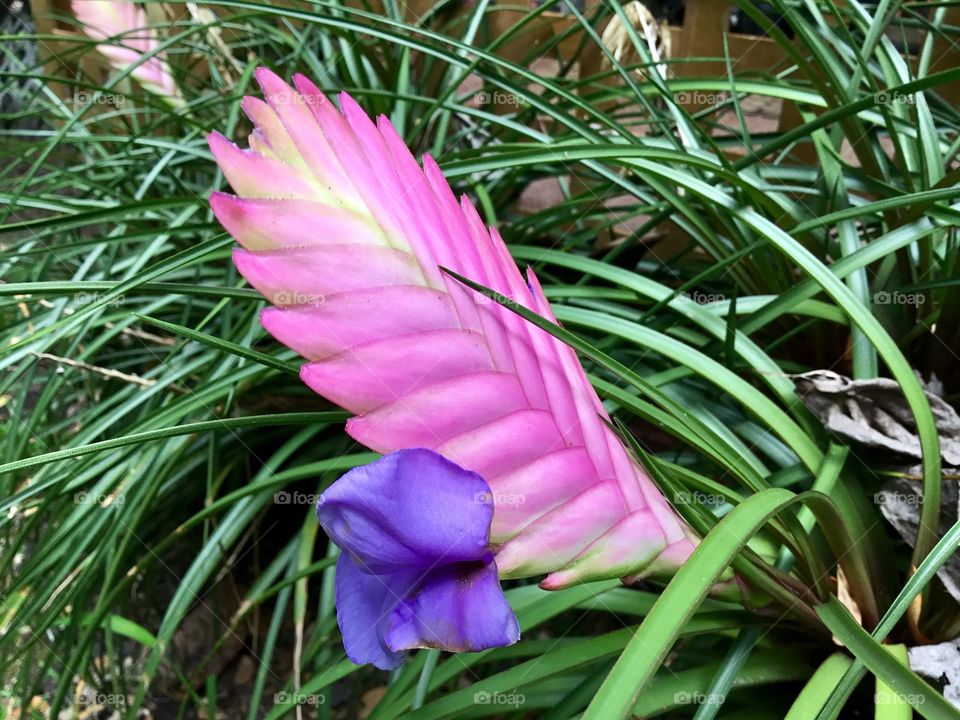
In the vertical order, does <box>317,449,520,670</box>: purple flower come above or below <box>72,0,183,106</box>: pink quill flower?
below

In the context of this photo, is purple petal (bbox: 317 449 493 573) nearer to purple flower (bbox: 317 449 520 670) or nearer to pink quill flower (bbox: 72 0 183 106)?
purple flower (bbox: 317 449 520 670)

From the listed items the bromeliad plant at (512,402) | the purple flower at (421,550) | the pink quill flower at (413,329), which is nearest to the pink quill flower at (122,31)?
the bromeliad plant at (512,402)

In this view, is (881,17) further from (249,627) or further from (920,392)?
(249,627)

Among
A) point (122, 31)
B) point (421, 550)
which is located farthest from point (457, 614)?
point (122, 31)

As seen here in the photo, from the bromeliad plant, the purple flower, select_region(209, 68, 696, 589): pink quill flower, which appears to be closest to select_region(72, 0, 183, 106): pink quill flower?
the bromeliad plant

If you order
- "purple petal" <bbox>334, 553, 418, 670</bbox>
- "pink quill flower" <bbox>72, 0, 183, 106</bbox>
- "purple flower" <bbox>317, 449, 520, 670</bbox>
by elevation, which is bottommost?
"purple petal" <bbox>334, 553, 418, 670</bbox>

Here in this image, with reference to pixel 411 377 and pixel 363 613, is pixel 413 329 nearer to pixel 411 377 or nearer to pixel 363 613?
pixel 411 377

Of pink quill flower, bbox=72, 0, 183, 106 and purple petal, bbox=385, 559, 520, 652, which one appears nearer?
purple petal, bbox=385, 559, 520, 652

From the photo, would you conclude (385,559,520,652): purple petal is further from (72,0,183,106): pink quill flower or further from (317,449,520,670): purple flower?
(72,0,183,106): pink quill flower

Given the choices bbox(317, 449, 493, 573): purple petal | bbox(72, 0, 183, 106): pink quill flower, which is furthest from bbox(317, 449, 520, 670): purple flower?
bbox(72, 0, 183, 106): pink quill flower
